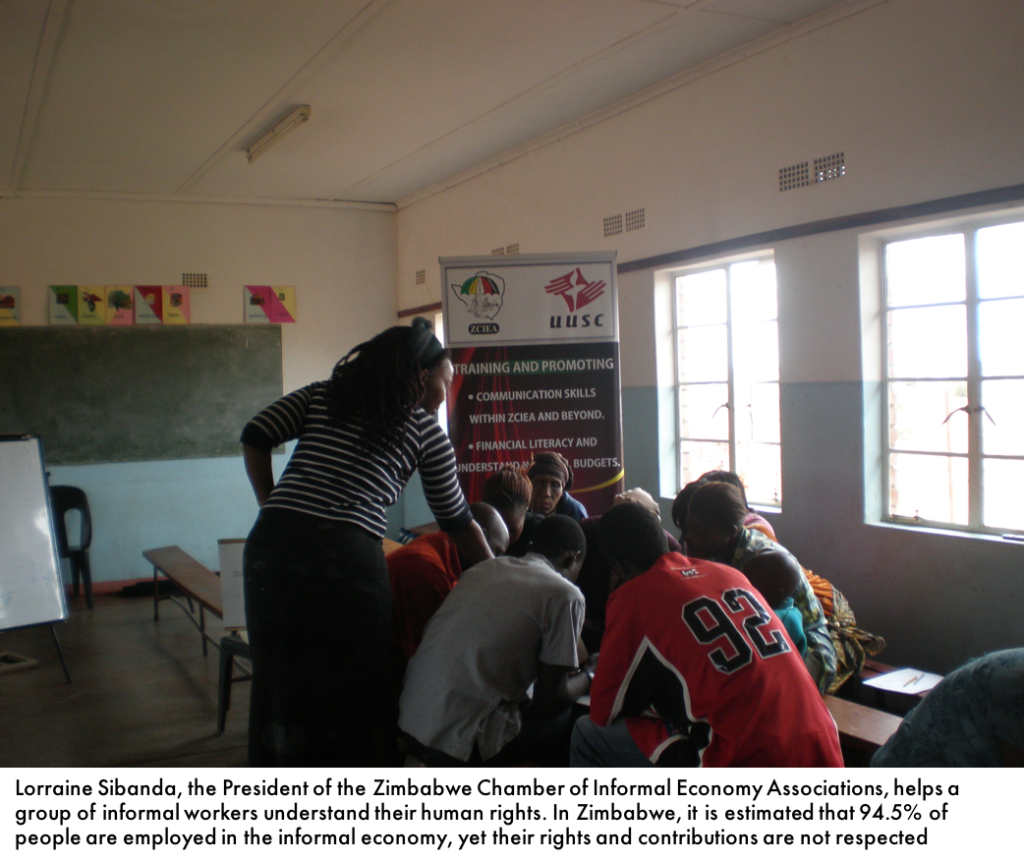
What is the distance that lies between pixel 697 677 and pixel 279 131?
4.58 meters

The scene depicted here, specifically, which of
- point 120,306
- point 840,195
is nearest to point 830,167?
point 840,195

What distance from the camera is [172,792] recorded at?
Result: 70cm

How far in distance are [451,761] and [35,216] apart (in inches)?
243

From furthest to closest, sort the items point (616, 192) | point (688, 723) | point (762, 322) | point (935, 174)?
1. point (616, 192)
2. point (762, 322)
3. point (935, 174)
4. point (688, 723)

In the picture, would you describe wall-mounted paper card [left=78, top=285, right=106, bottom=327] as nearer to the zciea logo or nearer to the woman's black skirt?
the zciea logo

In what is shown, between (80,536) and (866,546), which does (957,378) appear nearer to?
(866,546)

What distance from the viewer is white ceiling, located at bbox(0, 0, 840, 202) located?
3.48m

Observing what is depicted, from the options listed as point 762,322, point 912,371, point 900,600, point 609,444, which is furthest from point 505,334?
point 900,600

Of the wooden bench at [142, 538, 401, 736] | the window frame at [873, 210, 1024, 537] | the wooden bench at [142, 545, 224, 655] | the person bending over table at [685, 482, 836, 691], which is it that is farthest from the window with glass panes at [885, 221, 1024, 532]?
the wooden bench at [142, 545, 224, 655]

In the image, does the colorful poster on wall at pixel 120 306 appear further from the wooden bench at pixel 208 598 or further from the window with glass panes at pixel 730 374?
the window with glass panes at pixel 730 374

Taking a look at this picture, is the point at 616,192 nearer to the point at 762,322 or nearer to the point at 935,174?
the point at 762,322

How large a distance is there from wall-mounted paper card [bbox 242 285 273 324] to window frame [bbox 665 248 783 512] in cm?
377

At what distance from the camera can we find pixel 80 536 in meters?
6.09

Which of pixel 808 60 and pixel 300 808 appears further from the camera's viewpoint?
pixel 808 60
